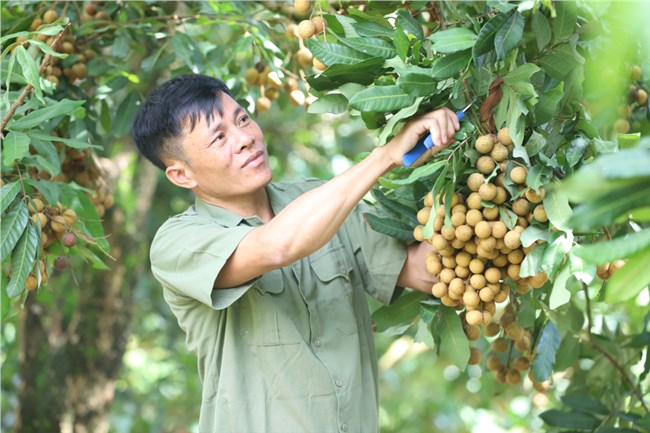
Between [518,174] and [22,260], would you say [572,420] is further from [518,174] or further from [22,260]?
[22,260]

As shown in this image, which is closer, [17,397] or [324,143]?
[17,397]

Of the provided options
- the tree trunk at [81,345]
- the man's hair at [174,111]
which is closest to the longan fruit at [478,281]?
the man's hair at [174,111]

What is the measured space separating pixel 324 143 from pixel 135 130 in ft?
9.75

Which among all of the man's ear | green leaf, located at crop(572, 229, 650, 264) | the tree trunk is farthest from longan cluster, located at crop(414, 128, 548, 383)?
the tree trunk

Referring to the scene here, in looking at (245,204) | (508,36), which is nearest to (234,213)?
(245,204)

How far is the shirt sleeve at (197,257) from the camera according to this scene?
2.05 meters

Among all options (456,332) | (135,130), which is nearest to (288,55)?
(135,130)

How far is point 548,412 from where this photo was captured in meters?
2.71

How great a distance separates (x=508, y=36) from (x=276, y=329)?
0.82 meters

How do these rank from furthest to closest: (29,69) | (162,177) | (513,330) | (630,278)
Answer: (162,177), (513,330), (29,69), (630,278)

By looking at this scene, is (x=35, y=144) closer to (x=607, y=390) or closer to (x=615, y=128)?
(x=615, y=128)

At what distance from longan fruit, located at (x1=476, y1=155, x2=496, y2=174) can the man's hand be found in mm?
70

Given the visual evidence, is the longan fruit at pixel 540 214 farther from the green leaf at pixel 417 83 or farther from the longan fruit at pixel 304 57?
the longan fruit at pixel 304 57

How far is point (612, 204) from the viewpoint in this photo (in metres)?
1.05
